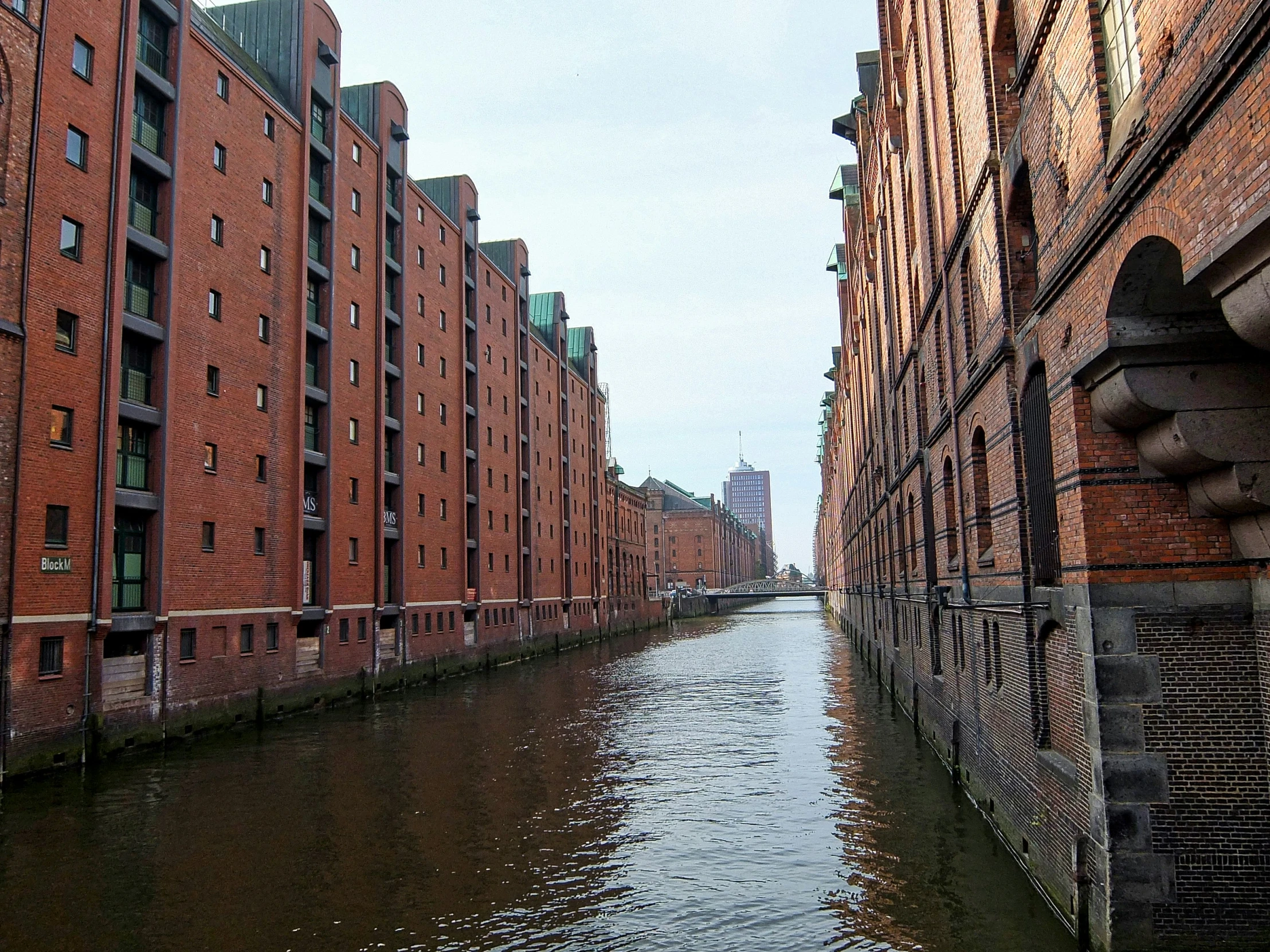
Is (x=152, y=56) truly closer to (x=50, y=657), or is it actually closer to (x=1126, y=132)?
(x=50, y=657)

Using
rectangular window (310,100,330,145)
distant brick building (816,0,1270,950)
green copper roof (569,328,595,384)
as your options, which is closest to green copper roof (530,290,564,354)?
green copper roof (569,328,595,384)

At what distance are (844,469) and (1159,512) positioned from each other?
52113mm

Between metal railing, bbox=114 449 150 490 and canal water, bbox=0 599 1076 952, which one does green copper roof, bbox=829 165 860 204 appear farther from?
metal railing, bbox=114 449 150 490

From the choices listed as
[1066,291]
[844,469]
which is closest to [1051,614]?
[1066,291]

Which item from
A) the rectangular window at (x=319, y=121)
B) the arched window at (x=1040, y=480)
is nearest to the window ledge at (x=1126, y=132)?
the arched window at (x=1040, y=480)

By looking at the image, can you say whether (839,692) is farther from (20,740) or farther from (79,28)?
(79,28)

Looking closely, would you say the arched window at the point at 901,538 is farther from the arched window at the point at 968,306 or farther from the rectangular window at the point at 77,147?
the rectangular window at the point at 77,147

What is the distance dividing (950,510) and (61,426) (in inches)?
697

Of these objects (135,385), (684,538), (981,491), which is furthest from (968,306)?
(684,538)

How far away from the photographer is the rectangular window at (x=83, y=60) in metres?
20.0

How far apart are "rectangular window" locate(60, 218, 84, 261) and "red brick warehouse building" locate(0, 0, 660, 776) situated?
6cm

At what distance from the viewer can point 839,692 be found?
30.5 m

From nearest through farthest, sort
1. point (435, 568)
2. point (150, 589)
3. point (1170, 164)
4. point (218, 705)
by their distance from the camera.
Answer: point (1170, 164)
point (150, 589)
point (218, 705)
point (435, 568)

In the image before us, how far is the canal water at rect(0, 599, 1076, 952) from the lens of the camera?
9727mm
